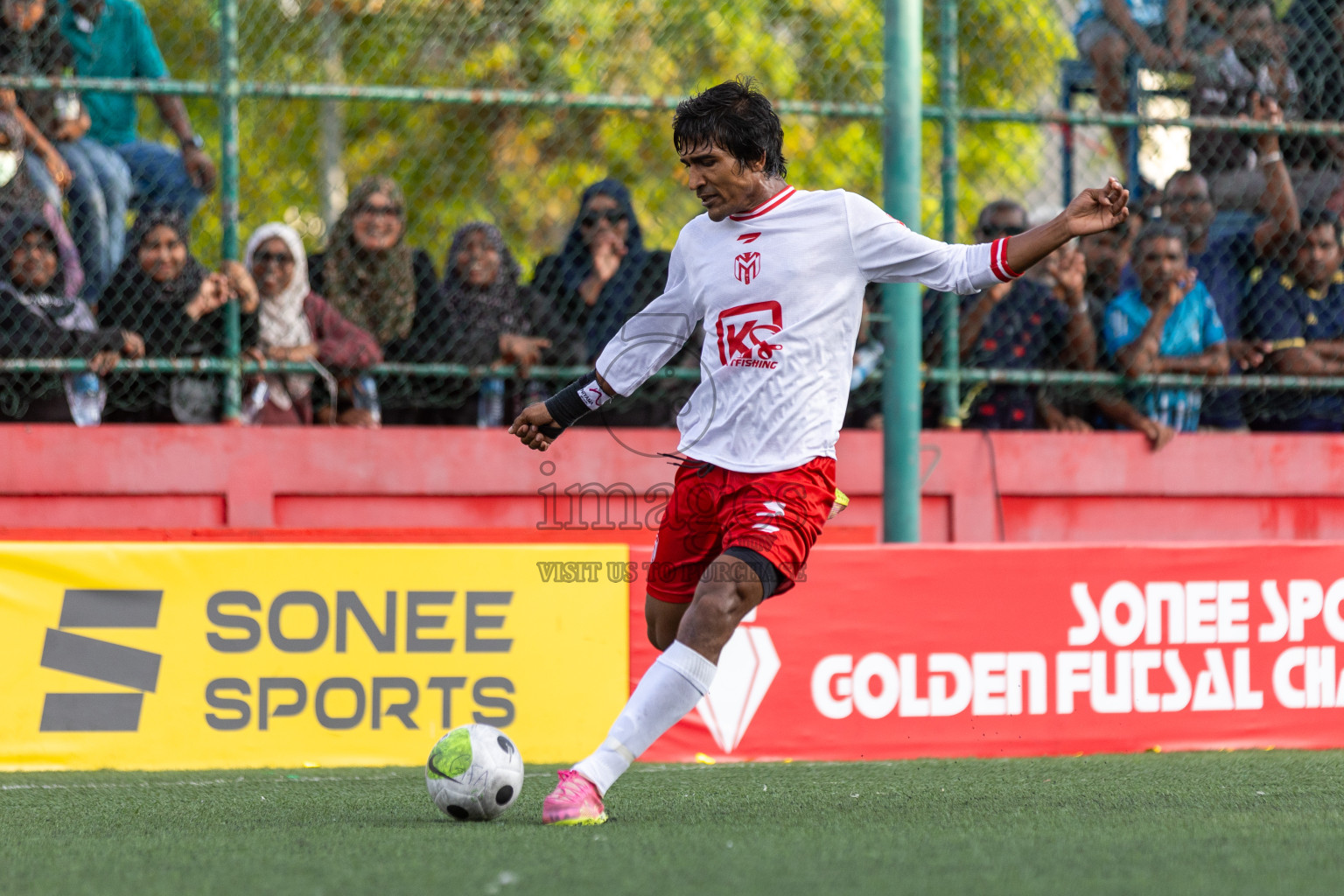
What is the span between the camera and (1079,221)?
416cm

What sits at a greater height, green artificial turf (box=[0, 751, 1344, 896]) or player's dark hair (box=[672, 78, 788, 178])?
player's dark hair (box=[672, 78, 788, 178])

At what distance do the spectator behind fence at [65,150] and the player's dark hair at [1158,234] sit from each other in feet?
16.6

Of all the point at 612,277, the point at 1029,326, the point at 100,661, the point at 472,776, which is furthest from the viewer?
the point at 1029,326

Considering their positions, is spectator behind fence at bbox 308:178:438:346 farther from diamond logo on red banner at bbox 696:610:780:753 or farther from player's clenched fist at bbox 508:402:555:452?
player's clenched fist at bbox 508:402:555:452

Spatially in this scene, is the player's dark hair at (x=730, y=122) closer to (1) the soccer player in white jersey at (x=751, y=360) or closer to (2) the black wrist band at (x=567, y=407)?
(1) the soccer player in white jersey at (x=751, y=360)

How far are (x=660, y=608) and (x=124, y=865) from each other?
1659mm

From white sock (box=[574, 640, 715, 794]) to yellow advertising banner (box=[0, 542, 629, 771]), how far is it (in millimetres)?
2164

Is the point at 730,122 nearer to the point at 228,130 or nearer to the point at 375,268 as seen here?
the point at 375,268

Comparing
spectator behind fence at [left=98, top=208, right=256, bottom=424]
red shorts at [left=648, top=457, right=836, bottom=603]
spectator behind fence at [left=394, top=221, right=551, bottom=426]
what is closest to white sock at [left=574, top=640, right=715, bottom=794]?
red shorts at [left=648, top=457, right=836, bottom=603]

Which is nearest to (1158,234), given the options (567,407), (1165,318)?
(1165,318)

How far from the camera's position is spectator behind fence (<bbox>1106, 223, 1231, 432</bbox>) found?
7.90 meters

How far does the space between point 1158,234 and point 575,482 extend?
3.27m

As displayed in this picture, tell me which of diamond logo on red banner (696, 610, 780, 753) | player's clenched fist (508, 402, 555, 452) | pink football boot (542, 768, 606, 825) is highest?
player's clenched fist (508, 402, 555, 452)

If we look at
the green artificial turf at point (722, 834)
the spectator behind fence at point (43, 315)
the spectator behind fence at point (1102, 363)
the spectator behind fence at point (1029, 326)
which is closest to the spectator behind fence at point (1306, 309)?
the spectator behind fence at point (1102, 363)
